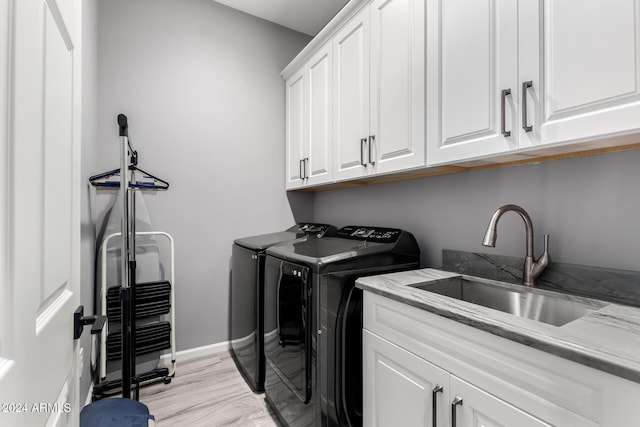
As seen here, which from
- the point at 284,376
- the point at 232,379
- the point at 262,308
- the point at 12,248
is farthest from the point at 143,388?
the point at 12,248

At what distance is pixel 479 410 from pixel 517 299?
0.57 m

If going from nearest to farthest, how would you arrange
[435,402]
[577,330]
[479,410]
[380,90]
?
[577,330] < [479,410] < [435,402] < [380,90]

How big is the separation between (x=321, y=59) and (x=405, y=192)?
119 cm

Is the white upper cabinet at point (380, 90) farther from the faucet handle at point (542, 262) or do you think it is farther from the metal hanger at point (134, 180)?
the metal hanger at point (134, 180)

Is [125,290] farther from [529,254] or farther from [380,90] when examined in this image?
[529,254]

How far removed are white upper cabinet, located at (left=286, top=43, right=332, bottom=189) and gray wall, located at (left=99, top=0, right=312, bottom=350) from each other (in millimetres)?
203

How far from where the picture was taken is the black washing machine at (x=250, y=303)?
6.72 feet

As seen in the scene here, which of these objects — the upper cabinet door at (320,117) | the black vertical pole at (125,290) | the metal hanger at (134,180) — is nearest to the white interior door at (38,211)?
the black vertical pole at (125,290)

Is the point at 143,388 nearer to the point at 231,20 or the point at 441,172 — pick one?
the point at 441,172

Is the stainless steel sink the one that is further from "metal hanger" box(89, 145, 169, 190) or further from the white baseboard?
the white baseboard

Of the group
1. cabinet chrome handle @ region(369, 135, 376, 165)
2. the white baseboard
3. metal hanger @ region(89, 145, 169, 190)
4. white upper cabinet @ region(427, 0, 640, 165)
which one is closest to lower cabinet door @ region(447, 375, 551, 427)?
white upper cabinet @ region(427, 0, 640, 165)

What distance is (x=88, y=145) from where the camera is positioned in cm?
185

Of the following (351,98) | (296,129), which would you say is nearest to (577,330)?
(351,98)

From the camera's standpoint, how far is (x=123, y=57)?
226 centimetres
